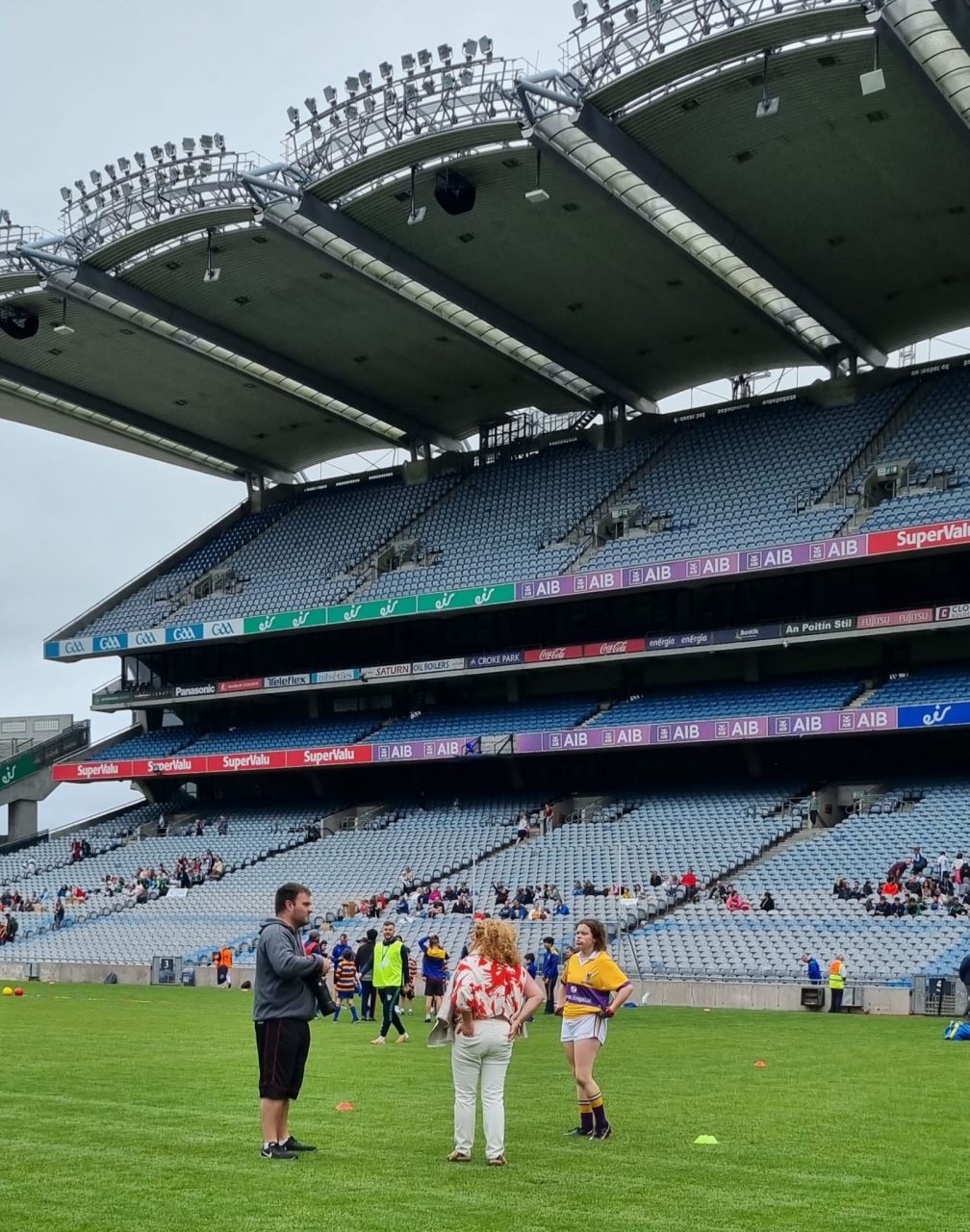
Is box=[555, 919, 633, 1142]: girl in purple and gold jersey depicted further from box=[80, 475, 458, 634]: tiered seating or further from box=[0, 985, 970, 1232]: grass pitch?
box=[80, 475, 458, 634]: tiered seating

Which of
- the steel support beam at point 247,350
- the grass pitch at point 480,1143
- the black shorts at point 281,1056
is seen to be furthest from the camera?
the steel support beam at point 247,350

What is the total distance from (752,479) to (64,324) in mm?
22388

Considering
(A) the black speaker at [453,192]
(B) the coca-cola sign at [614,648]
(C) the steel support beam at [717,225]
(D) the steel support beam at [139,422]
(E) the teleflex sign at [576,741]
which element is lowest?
(E) the teleflex sign at [576,741]

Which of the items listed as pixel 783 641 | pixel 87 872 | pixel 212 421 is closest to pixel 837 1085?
pixel 783 641

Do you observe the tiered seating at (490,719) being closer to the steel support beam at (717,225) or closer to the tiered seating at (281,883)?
the tiered seating at (281,883)

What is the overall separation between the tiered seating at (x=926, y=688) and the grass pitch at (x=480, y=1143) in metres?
21.4

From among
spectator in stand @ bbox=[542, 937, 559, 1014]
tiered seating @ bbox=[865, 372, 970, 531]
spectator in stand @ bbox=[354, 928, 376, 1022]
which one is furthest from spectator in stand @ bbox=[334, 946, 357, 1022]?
tiered seating @ bbox=[865, 372, 970, 531]

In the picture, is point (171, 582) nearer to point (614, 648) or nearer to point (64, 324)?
point (64, 324)

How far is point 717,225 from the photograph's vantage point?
41.6 metres

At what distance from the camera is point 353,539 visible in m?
60.1

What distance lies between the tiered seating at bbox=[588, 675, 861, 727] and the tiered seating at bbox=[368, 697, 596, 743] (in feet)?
5.19

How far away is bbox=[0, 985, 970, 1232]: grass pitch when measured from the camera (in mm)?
8914

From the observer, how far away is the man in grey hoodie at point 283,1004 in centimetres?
1036

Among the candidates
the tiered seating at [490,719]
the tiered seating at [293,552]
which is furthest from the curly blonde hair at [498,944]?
the tiered seating at [293,552]
